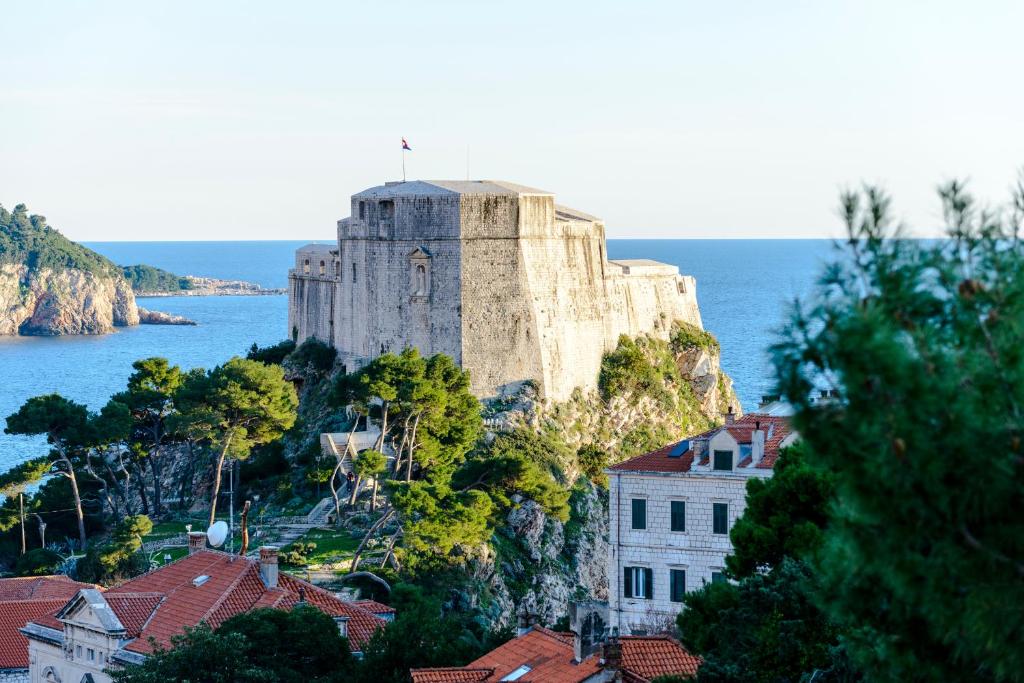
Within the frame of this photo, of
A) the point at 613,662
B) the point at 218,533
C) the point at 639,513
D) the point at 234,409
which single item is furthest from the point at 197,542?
the point at 234,409

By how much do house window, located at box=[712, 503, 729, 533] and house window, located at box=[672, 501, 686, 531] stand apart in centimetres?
62

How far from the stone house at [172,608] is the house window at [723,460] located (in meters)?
6.95

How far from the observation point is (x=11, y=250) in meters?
195

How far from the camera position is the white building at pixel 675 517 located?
31.0 metres

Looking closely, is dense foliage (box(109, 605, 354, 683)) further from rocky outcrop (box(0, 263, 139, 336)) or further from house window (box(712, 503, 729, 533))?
rocky outcrop (box(0, 263, 139, 336))

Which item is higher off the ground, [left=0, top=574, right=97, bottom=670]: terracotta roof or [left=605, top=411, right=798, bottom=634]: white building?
[left=605, top=411, right=798, bottom=634]: white building

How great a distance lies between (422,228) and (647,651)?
32346 mm

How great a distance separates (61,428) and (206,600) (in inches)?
927

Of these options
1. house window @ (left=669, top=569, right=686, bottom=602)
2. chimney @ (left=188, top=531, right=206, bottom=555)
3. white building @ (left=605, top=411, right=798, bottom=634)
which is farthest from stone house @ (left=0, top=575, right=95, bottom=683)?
house window @ (left=669, top=569, right=686, bottom=602)

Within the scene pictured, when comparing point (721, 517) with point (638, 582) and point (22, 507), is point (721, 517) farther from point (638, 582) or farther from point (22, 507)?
point (22, 507)

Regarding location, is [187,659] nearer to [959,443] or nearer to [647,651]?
[647,651]

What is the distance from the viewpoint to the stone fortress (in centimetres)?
5519

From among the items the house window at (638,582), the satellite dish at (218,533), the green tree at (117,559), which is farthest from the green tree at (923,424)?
the green tree at (117,559)

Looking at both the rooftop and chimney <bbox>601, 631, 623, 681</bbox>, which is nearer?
chimney <bbox>601, 631, 623, 681</bbox>
